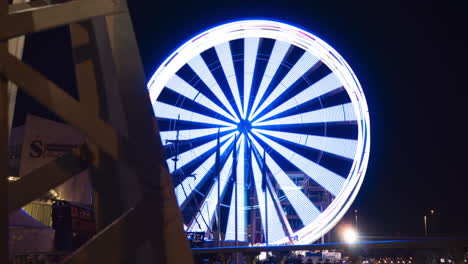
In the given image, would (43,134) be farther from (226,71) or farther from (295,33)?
(295,33)

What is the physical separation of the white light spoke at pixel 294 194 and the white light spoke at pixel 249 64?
4.18ft

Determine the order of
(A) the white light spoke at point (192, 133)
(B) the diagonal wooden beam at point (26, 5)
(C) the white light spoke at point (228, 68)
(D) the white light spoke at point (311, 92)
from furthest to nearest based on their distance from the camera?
(C) the white light spoke at point (228, 68) → (A) the white light spoke at point (192, 133) → (D) the white light spoke at point (311, 92) → (B) the diagonal wooden beam at point (26, 5)

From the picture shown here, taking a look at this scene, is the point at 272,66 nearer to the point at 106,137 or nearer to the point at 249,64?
the point at 249,64

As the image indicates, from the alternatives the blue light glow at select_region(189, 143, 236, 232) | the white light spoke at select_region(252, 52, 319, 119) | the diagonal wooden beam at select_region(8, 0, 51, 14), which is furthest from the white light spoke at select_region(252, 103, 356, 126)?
the diagonal wooden beam at select_region(8, 0, 51, 14)

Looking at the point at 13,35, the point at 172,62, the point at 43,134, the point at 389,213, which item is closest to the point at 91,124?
the point at 13,35

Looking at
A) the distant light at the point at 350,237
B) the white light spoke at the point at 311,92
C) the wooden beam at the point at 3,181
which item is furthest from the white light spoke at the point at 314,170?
the wooden beam at the point at 3,181

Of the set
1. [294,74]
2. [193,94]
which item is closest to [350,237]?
[294,74]

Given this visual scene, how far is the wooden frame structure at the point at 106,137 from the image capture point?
1585 millimetres

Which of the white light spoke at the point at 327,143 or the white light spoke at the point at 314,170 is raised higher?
the white light spoke at the point at 327,143

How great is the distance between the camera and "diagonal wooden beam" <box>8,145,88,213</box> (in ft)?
6.08

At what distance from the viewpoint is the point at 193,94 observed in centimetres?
1491

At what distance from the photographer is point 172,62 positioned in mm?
14422

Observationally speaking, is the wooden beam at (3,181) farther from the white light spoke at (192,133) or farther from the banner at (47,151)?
the banner at (47,151)

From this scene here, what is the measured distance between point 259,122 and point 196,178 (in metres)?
2.47
